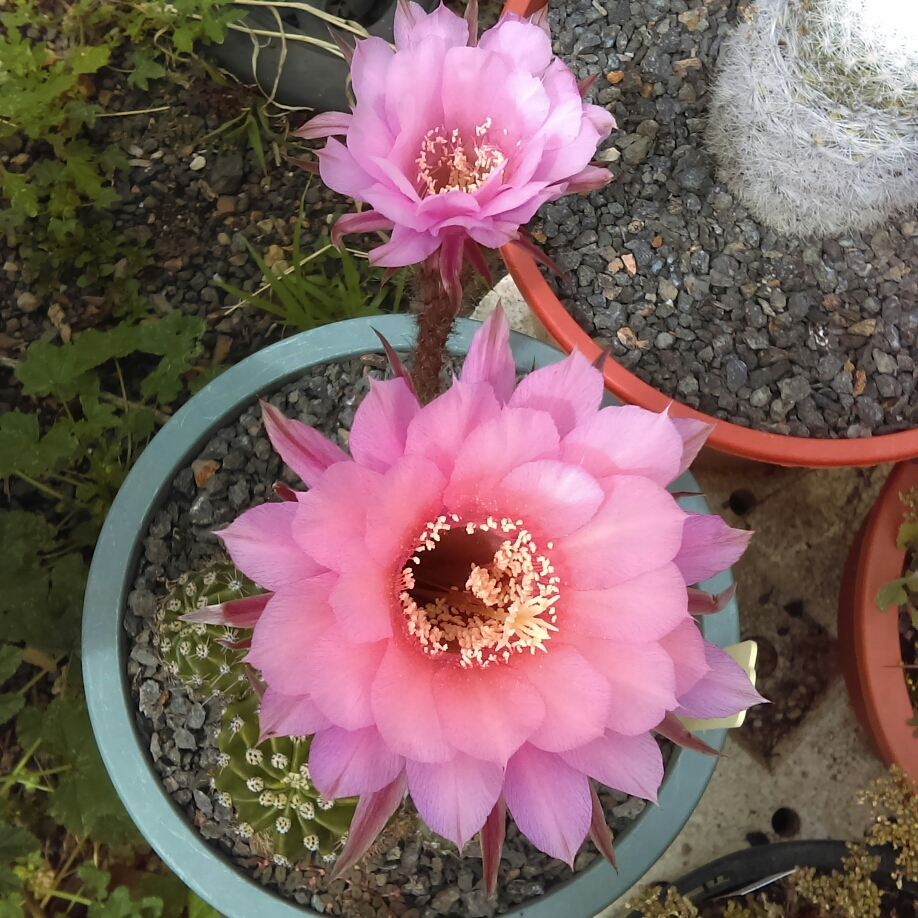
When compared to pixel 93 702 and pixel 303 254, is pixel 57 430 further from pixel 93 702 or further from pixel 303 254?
pixel 303 254

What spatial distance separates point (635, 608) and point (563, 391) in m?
0.14

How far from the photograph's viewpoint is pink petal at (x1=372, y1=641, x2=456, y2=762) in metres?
0.46

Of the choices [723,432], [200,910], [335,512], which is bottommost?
[200,910]

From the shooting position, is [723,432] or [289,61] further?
[289,61]

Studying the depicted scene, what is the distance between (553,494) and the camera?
1.61 feet

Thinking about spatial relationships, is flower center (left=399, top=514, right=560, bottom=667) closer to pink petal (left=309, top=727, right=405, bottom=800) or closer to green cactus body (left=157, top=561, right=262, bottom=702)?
pink petal (left=309, top=727, right=405, bottom=800)

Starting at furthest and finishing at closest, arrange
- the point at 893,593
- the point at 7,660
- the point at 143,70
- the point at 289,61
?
the point at 289,61, the point at 143,70, the point at 893,593, the point at 7,660

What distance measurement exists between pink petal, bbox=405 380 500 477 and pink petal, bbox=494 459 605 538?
0.13 feet

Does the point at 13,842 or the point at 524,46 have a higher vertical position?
the point at 524,46

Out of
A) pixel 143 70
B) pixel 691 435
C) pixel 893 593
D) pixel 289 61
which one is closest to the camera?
pixel 691 435

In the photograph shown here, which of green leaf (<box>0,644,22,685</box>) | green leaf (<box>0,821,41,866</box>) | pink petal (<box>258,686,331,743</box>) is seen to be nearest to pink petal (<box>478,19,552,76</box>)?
pink petal (<box>258,686,331,743</box>)

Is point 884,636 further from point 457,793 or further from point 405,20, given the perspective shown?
point 405,20

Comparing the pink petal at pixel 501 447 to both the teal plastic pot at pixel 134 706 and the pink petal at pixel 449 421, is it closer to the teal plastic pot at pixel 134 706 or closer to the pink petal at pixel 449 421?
the pink petal at pixel 449 421

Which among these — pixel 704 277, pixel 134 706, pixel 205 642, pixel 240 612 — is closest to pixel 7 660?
pixel 134 706
